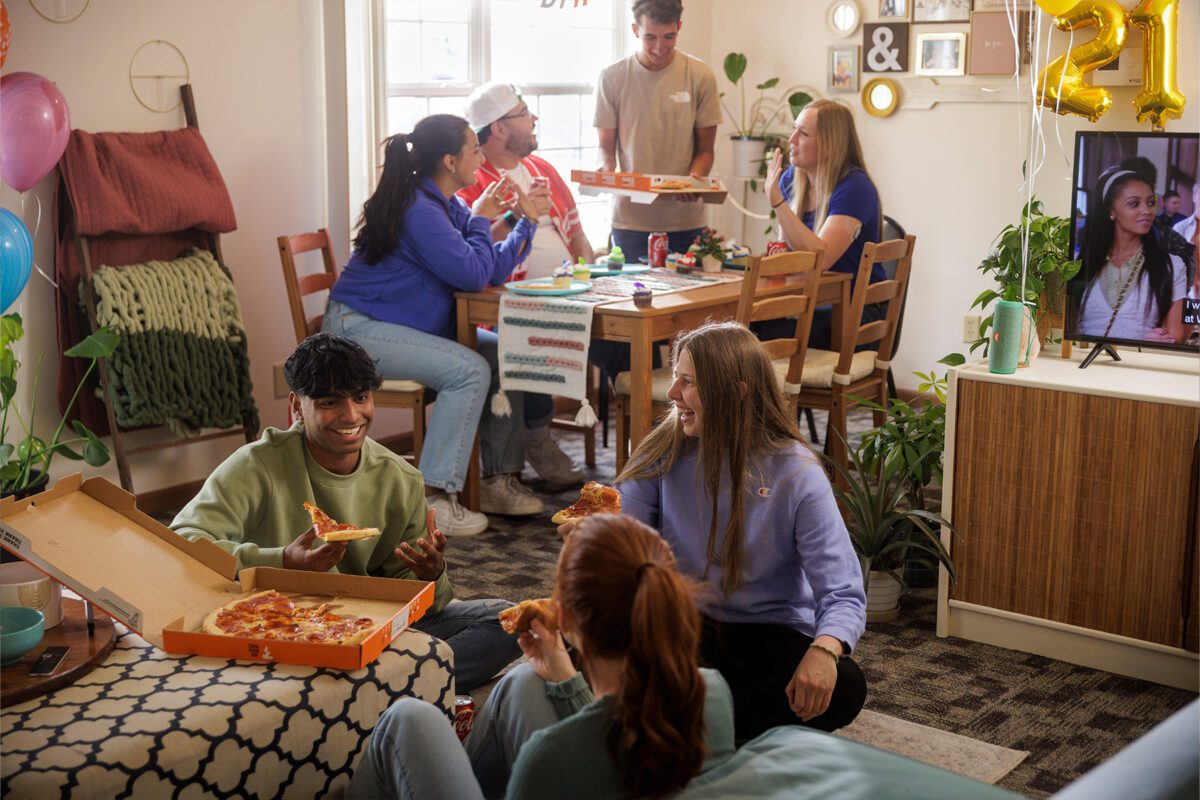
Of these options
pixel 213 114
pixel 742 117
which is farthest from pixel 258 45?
pixel 742 117

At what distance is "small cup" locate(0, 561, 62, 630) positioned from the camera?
1998mm

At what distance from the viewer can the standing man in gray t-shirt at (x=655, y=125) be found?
511 cm

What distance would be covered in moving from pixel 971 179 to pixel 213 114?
10.0 feet

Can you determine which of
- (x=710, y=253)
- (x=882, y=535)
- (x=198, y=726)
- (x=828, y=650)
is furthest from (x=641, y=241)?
(x=198, y=726)

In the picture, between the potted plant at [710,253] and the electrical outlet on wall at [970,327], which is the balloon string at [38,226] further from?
the electrical outlet on wall at [970,327]

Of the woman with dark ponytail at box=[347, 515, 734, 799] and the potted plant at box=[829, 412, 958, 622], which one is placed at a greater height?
the woman with dark ponytail at box=[347, 515, 734, 799]

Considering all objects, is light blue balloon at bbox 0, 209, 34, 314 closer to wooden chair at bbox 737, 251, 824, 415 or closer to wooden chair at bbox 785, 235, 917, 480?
wooden chair at bbox 737, 251, 824, 415

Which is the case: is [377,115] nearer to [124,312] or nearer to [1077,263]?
[124,312]

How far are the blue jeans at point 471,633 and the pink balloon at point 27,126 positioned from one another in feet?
5.50

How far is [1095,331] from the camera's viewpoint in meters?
3.11

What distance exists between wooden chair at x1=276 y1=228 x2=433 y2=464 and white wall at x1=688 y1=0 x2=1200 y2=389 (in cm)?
254

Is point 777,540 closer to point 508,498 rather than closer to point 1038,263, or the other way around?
point 1038,263

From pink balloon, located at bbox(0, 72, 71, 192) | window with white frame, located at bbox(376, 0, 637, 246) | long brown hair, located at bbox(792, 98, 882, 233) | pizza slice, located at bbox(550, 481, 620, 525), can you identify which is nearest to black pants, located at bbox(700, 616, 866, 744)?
pizza slice, located at bbox(550, 481, 620, 525)

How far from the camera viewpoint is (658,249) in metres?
4.63
